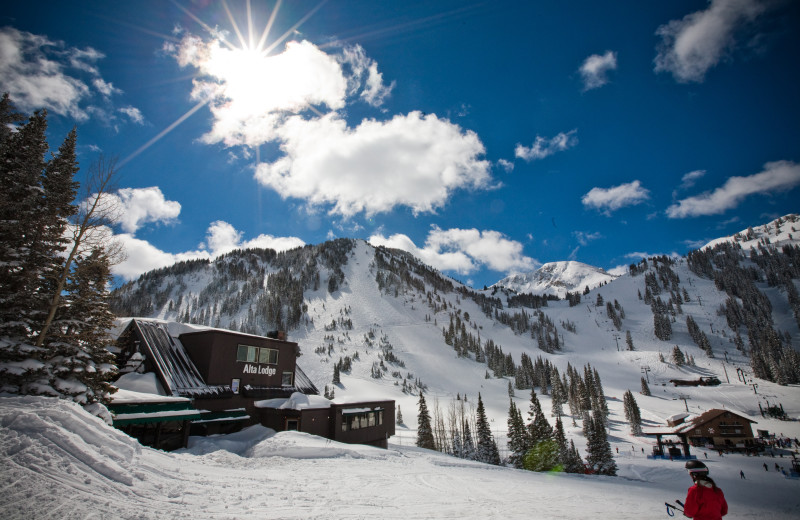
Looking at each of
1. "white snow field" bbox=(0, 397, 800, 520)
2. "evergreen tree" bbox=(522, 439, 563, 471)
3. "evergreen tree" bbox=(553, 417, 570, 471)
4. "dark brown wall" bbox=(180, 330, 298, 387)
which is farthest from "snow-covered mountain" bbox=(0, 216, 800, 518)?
"dark brown wall" bbox=(180, 330, 298, 387)

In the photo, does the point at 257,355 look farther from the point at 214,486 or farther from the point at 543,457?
the point at 543,457

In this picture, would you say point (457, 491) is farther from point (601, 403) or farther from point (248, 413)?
point (601, 403)

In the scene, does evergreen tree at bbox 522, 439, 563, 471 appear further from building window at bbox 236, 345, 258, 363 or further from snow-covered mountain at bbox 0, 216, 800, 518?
building window at bbox 236, 345, 258, 363

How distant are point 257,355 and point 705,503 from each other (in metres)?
29.0

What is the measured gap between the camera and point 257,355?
29000mm

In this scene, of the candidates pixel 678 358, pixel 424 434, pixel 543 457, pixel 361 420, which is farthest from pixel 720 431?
pixel 678 358

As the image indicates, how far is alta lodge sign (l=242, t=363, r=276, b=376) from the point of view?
91.4ft

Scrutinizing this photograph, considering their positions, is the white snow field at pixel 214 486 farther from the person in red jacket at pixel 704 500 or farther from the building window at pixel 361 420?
the building window at pixel 361 420

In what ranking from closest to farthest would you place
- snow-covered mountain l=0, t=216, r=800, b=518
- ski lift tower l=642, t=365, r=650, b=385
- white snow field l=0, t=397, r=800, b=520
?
white snow field l=0, t=397, r=800, b=520 < snow-covered mountain l=0, t=216, r=800, b=518 < ski lift tower l=642, t=365, r=650, b=385

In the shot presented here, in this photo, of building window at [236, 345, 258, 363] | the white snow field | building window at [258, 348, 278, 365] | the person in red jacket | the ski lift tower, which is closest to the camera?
the person in red jacket

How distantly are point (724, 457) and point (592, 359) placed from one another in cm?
10237

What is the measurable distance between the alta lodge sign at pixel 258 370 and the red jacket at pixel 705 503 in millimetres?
28131

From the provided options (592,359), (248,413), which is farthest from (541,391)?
(248,413)

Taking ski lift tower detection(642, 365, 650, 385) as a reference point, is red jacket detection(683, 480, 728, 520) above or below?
below
